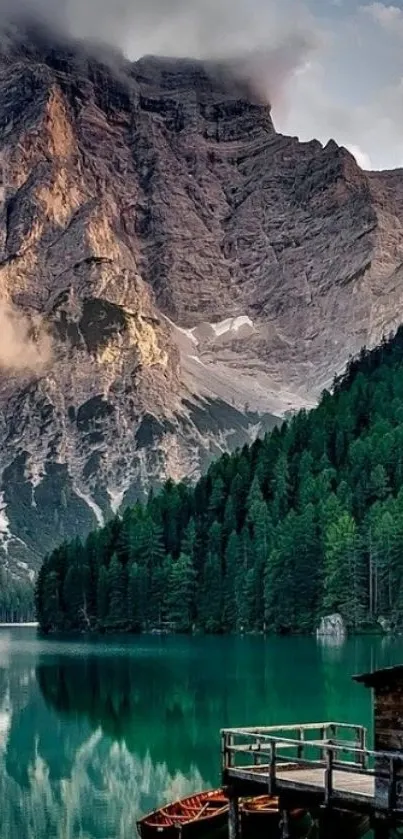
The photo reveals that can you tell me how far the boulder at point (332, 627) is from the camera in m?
151

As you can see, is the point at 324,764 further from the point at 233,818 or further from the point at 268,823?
the point at 268,823

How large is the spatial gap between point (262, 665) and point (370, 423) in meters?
91.1

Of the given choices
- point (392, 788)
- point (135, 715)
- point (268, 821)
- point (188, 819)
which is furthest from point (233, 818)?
point (135, 715)

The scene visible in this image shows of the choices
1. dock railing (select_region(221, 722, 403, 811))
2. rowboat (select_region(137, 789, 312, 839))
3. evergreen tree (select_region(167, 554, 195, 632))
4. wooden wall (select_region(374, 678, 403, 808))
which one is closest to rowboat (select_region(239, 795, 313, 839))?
rowboat (select_region(137, 789, 312, 839))

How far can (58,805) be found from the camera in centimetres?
5353

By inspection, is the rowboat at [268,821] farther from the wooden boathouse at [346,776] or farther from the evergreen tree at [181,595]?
the evergreen tree at [181,595]

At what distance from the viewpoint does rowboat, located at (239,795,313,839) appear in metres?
40.6

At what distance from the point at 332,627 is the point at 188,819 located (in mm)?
111853

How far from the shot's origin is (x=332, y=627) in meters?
153

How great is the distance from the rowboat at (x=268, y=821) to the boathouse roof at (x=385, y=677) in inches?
246

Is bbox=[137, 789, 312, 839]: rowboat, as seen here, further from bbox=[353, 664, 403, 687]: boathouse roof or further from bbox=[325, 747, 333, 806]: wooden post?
bbox=[353, 664, 403, 687]: boathouse roof

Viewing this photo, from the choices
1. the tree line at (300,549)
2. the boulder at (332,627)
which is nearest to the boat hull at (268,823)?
the boulder at (332,627)

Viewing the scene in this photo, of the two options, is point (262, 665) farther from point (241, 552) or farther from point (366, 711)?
point (241, 552)

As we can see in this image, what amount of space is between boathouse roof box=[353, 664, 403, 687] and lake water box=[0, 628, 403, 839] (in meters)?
14.3
